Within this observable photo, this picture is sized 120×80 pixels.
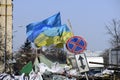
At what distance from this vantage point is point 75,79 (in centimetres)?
2386

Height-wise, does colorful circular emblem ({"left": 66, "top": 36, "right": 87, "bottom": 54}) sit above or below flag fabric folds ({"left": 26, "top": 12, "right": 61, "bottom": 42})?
below

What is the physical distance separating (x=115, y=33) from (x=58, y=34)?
38399mm

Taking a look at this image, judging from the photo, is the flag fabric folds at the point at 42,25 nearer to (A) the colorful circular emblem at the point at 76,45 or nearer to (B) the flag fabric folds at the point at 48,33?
(B) the flag fabric folds at the point at 48,33

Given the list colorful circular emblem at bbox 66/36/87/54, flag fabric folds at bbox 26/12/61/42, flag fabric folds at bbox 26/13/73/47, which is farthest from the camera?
flag fabric folds at bbox 26/12/61/42

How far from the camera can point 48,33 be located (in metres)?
31.4

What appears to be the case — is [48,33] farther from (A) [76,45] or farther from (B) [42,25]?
(A) [76,45]

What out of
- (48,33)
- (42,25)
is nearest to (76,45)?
(48,33)

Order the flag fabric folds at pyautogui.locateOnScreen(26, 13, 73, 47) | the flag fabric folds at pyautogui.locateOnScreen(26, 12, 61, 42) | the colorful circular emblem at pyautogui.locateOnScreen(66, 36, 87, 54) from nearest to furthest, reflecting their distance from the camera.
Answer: the colorful circular emblem at pyautogui.locateOnScreen(66, 36, 87, 54) < the flag fabric folds at pyautogui.locateOnScreen(26, 13, 73, 47) < the flag fabric folds at pyautogui.locateOnScreen(26, 12, 61, 42)

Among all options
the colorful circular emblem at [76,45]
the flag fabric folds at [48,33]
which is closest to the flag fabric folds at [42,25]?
the flag fabric folds at [48,33]

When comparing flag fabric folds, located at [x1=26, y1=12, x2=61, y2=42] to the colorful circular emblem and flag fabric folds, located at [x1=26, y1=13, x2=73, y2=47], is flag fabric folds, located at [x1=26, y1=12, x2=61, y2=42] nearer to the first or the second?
flag fabric folds, located at [x1=26, y1=13, x2=73, y2=47]

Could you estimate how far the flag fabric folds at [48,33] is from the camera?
31.0m

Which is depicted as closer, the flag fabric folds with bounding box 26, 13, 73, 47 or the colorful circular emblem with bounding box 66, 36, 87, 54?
the colorful circular emblem with bounding box 66, 36, 87, 54

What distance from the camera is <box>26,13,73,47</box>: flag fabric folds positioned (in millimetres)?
30953

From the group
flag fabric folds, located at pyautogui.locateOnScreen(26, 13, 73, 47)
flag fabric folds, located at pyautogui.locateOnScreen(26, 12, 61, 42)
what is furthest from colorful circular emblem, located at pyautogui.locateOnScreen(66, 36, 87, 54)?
flag fabric folds, located at pyautogui.locateOnScreen(26, 12, 61, 42)
